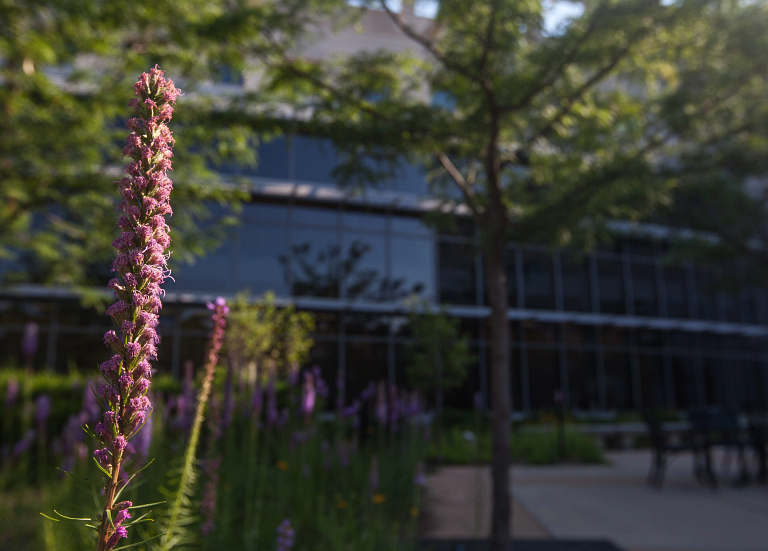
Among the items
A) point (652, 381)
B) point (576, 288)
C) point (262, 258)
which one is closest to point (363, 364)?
point (262, 258)

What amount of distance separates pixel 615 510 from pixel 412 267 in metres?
14.1

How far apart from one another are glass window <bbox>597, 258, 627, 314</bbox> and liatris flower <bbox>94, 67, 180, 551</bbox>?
24.8m

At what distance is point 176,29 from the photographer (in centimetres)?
761

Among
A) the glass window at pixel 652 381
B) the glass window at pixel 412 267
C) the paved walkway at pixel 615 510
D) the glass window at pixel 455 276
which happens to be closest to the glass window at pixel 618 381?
the glass window at pixel 652 381

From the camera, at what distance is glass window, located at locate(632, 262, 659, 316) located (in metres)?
24.7

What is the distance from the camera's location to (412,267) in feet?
67.3

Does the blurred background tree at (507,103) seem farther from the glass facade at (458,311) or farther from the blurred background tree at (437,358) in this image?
the glass facade at (458,311)

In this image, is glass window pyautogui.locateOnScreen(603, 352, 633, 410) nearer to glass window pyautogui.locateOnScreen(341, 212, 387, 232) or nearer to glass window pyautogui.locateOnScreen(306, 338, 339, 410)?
glass window pyautogui.locateOnScreen(341, 212, 387, 232)

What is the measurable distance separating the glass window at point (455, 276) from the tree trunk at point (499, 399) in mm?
15404

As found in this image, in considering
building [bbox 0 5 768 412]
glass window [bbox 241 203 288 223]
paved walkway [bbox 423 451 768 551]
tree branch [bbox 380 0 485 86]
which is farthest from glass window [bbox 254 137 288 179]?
tree branch [bbox 380 0 485 86]

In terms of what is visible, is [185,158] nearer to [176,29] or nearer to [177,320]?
[176,29]

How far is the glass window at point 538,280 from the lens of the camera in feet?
73.9

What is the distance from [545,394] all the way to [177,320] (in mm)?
13991

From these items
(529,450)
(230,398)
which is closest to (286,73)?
(230,398)
